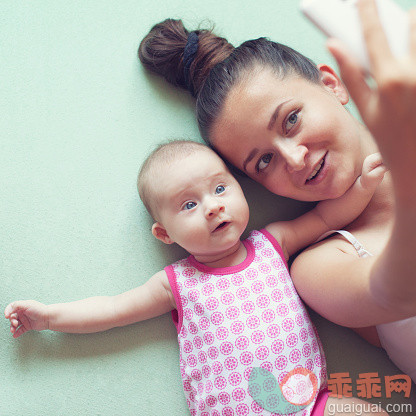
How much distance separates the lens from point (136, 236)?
1.15 meters

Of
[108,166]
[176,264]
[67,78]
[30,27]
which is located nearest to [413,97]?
[176,264]

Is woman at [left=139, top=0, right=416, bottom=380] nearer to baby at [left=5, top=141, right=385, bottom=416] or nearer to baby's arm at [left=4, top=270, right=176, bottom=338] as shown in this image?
baby at [left=5, top=141, right=385, bottom=416]

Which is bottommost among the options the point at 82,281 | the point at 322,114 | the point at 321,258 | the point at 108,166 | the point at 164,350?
the point at 164,350

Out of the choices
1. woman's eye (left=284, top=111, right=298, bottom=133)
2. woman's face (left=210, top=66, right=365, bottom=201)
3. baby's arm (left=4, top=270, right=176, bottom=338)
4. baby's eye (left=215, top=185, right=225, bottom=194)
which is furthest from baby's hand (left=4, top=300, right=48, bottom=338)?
woman's eye (left=284, top=111, right=298, bottom=133)

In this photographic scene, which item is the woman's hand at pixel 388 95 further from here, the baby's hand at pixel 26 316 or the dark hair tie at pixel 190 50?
the baby's hand at pixel 26 316

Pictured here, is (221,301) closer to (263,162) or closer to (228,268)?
(228,268)

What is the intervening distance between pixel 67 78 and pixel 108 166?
28 centimetres

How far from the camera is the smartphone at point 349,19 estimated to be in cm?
53

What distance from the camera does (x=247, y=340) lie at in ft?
3.17

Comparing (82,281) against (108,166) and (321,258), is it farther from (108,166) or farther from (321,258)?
(321,258)

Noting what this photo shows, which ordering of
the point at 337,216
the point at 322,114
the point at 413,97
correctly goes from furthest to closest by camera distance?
the point at 337,216 < the point at 322,114 < the point at 413,97

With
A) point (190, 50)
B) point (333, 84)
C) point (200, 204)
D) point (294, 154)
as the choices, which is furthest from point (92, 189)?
point (333, 84)

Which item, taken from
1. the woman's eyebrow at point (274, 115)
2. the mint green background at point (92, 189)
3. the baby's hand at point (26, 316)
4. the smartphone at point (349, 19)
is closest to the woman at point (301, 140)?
the woman's eyebrow at point (274, 115)

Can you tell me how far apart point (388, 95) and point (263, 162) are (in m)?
0.59
